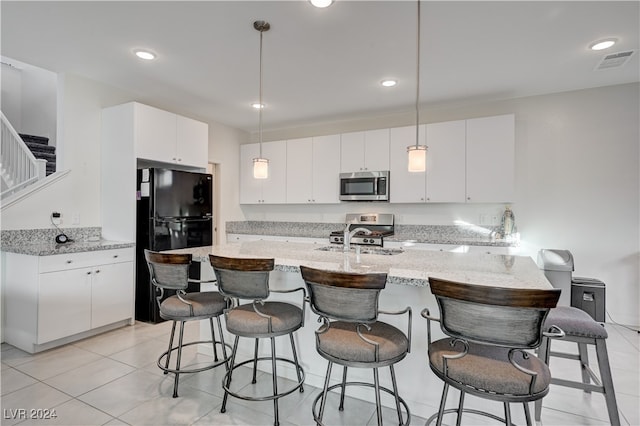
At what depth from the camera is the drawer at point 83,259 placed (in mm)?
2850

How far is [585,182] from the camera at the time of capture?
3.81m

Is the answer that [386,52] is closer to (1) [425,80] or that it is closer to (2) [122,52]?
(1) [425,80]

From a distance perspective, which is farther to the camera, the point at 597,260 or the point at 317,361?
the point at 597,260

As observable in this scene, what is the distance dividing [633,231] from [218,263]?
14.3ft

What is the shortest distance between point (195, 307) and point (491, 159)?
3.58m

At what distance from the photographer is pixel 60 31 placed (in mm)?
2648

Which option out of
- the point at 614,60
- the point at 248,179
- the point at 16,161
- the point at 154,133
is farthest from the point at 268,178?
the point at 614,60

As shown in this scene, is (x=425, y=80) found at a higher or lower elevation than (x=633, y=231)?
higher


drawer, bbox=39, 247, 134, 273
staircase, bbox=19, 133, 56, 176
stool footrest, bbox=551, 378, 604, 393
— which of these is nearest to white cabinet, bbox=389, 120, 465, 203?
stool footrest, bbox=551, 378, 604, 393

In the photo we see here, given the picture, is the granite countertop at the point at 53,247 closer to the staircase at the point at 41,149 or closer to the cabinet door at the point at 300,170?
the cabinet door at the point at 300,170

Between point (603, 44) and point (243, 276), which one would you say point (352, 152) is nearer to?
point (603, 44)

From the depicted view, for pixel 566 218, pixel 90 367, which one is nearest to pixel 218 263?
pixel 90 367

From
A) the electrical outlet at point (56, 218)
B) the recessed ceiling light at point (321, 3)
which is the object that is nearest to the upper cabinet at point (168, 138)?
the electrical outlet at point (56, 218)

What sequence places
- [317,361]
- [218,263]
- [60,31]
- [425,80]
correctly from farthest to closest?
1. [425,80]
2. [60,31]
3. [317,361]
4. [218,263]
